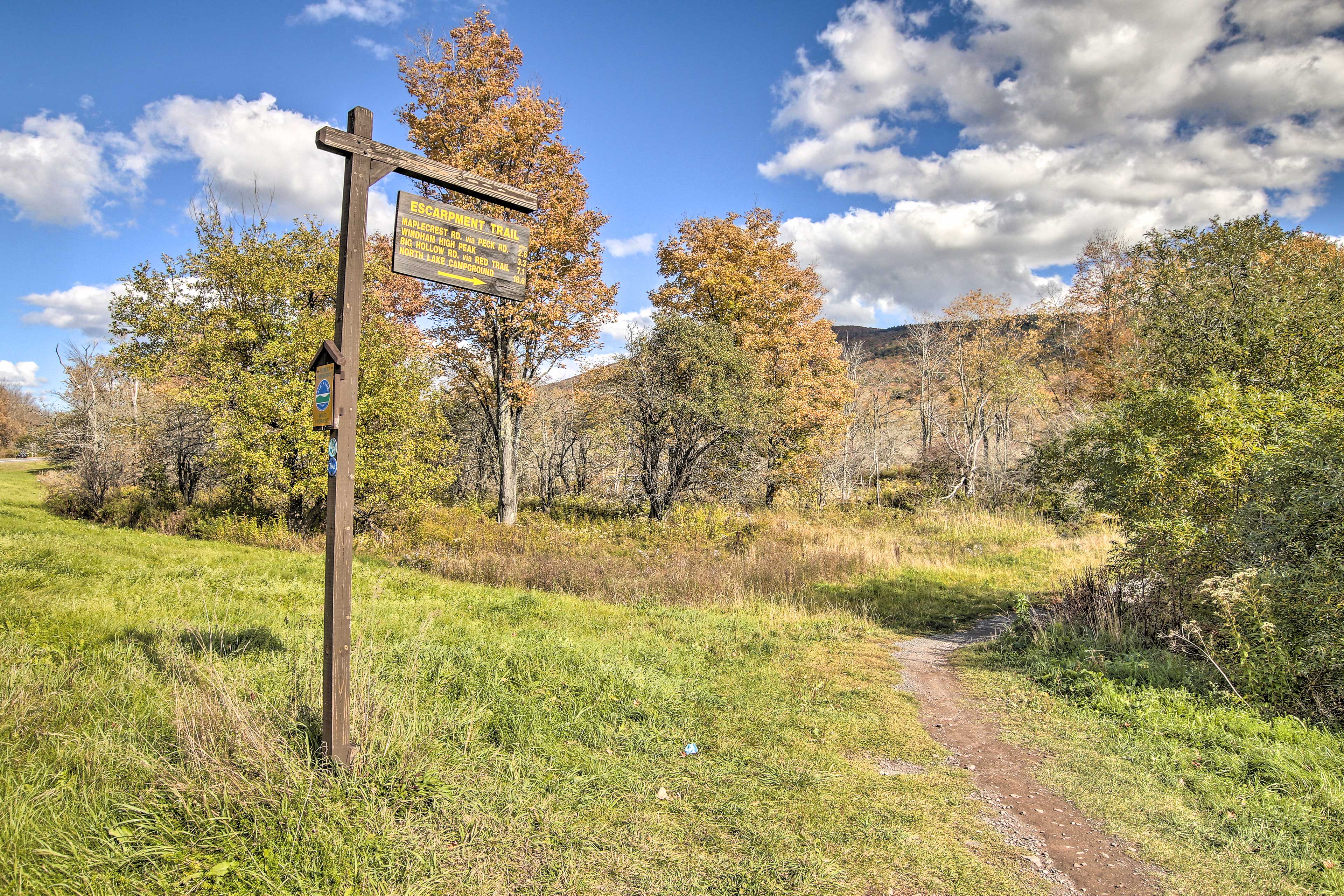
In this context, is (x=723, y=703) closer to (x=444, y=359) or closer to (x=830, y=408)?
(x=444, y=359)

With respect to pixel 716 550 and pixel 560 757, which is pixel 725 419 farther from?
pixel 560 757

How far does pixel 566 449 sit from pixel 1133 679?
75.4ft

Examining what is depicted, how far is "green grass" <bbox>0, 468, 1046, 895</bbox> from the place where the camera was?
120 inches

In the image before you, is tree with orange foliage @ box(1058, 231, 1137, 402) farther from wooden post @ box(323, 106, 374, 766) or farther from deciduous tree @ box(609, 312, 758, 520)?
wooden post @ box(323, 106, 374, 766)

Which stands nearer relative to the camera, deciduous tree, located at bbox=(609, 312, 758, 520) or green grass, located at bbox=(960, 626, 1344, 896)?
green grass, located at bbox=(960, 626, 1344, 896)

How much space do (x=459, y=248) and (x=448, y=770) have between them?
3.40 metres

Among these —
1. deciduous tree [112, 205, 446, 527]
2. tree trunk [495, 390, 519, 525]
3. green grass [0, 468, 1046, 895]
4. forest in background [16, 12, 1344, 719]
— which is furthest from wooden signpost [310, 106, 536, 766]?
tree trunk [495, 390, 519, 525]

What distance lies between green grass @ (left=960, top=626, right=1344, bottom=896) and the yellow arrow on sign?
18.0ft

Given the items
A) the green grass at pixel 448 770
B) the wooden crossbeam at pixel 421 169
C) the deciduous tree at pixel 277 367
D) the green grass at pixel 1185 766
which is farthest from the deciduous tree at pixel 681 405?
the wooden crossbeam at pixel 421 169

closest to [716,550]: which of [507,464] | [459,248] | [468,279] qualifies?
[507,464]

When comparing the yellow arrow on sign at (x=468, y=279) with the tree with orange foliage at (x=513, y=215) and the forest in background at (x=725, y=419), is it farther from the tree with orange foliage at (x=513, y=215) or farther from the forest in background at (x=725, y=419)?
the tree with orange foliage at (x=513, y=215)

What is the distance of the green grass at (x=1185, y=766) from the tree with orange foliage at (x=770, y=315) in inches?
649

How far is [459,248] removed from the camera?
13.8ft

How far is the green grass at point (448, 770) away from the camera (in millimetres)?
3061
